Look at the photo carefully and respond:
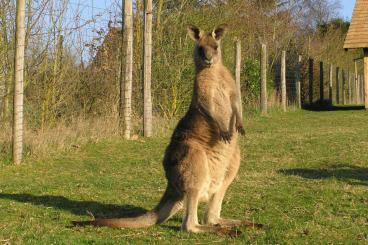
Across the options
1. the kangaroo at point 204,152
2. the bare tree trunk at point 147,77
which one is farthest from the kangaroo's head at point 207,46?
the bare tree trunk at point 147,77

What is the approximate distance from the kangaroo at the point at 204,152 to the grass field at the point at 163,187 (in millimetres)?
152

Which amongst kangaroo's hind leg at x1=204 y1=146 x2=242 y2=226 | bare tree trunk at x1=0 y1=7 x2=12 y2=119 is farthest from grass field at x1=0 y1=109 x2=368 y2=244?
bare tree trunk at x1=0 y1=7 x2=12 y2=119

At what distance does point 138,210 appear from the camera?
623 centimetres

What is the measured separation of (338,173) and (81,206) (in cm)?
357

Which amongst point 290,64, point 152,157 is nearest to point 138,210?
point 152,157

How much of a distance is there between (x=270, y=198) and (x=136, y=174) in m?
2.55

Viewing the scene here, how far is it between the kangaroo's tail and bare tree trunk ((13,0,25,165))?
4.44 metres

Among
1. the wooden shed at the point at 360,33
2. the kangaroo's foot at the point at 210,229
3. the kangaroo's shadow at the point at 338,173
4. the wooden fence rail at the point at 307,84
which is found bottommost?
the kangaroo's foot at the point at 210,229

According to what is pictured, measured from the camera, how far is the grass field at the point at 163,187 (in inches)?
200

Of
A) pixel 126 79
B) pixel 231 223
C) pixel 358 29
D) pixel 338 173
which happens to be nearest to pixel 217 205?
pixel 231 223

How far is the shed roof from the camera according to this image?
23.4m

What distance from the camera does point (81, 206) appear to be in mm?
6469

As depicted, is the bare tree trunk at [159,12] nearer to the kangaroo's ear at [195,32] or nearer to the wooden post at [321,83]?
the kangaroo's ear at [195,32]

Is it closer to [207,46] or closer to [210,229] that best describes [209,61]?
[207,46]
